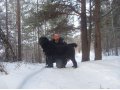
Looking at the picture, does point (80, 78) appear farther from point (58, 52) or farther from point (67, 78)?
point (58, 52)

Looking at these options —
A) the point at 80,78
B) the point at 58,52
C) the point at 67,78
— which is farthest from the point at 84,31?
the point at 67,78

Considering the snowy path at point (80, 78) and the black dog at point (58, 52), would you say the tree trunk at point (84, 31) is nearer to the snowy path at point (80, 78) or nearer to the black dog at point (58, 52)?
the black dog at point (58, 52)

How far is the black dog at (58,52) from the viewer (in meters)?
13.0

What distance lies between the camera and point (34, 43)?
2299 inches

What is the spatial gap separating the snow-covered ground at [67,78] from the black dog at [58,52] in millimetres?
632

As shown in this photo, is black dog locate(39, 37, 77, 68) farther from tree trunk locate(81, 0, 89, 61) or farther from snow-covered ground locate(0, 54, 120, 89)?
tree trunk locate(81, 0, 89, 61)

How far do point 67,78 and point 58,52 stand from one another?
2745 millimetres

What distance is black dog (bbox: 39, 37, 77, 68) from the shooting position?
42.5 ft

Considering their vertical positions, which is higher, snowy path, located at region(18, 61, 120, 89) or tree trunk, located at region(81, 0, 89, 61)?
tree trunk, located at region(81, 0, 89, 61)

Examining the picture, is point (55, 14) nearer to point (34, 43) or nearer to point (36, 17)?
point (36, 17)

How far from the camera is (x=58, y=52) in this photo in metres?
13.1

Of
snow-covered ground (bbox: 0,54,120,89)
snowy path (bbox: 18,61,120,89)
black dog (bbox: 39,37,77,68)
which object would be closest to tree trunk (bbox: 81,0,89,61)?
black dog (bbox: 39,37,77,68)

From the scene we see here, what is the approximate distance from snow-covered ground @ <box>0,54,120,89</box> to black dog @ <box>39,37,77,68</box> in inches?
24.9

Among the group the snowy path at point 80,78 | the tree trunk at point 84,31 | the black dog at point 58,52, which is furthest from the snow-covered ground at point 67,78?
the tree trunk at point 84,31
